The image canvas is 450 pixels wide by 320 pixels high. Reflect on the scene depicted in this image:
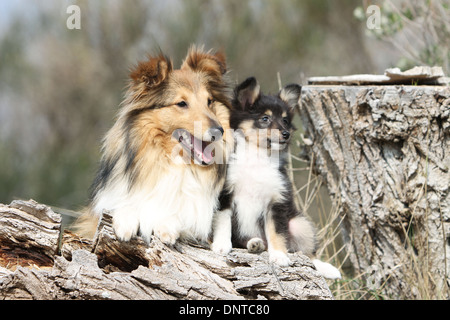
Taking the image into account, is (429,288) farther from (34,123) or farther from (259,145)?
(34,123)

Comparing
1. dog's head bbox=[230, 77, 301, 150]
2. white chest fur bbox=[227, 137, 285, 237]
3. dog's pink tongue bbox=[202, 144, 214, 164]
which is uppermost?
dog's head bbox=[230, 77, 301, 150]

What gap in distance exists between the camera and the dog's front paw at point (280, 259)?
352 cm

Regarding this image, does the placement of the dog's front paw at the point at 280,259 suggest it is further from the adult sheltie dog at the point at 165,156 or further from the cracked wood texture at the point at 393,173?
the cracked wood texture at the point at 393,173

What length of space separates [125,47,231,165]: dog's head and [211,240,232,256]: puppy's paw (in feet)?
1.82

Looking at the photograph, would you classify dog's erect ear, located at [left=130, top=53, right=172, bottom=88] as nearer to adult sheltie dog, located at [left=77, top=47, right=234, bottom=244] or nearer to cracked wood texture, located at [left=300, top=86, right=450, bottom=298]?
adult sheltie dog, located at [left=77, top=47, right=234, bottom=244]

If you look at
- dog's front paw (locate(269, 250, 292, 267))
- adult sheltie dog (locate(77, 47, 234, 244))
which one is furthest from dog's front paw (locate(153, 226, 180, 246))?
dog's front paw (locate(269, 250, 292, 267))

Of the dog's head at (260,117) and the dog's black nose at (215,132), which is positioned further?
the dog's head at (260,117)

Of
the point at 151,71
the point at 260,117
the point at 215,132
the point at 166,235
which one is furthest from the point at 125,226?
the point at 260,117

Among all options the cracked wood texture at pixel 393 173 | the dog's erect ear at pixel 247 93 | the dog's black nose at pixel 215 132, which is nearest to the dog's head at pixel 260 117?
the dog's erect ear at pixel 247 93

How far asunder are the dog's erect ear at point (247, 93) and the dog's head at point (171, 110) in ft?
1.05

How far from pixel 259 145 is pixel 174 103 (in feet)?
2.36

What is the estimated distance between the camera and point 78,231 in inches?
157

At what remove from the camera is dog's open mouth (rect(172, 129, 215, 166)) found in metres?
3.65

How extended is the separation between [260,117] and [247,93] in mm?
226
